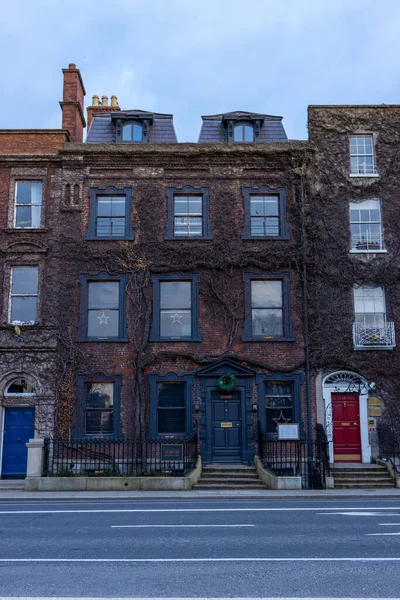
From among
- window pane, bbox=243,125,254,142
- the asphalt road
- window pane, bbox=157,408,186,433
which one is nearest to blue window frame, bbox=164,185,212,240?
window pane, bbox=243,125,254,142

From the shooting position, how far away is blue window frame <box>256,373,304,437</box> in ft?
71.5

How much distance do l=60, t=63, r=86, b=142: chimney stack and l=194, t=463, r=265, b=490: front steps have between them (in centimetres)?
1343

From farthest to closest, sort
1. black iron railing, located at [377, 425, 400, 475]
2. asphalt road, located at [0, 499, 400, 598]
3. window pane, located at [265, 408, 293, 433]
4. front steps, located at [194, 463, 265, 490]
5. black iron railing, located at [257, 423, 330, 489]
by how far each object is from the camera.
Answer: window pane, located at [265, 408, 293, 433] < black iron railing, located at [377, 425, 400, 475] < front steps, located at [194, 463, 265, 490] < black iron railing, located at [257, 423, 330, 489] < asphalt road, located at [0, 499, 400, 598]

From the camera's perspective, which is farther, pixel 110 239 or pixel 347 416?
pixel 110 239

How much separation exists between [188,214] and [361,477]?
10.5 m

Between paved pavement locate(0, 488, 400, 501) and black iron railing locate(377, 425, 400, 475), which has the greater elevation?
black iron railing locate(377, 425, 400, 475)

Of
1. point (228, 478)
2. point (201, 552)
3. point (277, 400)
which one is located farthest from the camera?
point (277, 400)

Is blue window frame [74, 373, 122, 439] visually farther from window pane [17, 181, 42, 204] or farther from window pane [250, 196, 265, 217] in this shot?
window pane [250, 196, 265, 217]

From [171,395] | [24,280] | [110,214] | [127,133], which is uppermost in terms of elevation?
[127,133]

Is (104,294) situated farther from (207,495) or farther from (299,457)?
(299,457)

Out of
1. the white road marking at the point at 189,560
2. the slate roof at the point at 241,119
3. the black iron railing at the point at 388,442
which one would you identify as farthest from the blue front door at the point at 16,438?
the white road marking at the point at 189,560

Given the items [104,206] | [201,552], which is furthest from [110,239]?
[201,552]

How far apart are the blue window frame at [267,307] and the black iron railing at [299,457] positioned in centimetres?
321

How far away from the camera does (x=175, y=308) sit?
22.5m
